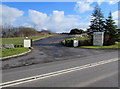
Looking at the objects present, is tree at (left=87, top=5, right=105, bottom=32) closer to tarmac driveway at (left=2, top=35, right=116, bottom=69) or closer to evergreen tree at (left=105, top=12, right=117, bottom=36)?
evergreen tree at (left=105, top=12, right=117, bottom=36)

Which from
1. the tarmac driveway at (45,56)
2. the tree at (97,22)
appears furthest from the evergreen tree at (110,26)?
the tarmac driveway at (45,56)

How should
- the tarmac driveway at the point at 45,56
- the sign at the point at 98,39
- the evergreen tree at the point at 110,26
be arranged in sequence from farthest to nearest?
1. the evergreen tree at the point at 110,26
2. the sign at the point at 98,39
3. the tarmac driveway at the point at 45,56

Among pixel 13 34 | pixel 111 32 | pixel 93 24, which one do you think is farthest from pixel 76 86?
pixel 13 34

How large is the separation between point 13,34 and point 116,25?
145ft

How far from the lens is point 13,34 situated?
195ft

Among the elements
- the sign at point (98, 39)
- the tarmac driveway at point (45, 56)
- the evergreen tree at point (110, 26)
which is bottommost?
the tarmac driveway at point (45, 56)

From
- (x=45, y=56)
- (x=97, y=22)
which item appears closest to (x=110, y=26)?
(x=97, y=22)

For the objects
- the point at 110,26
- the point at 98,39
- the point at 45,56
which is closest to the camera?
the point at 45,56

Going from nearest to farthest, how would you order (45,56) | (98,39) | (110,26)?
(45,56) < (98,39) < (110,26)

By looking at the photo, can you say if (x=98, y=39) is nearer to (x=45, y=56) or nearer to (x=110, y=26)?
(x=110, y=26)

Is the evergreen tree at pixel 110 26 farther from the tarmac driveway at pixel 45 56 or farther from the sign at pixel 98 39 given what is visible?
the tarmac driveway at pixel 45 56

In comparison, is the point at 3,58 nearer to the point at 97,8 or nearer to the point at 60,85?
the point at 60,85

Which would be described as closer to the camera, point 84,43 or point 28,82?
point 28,82

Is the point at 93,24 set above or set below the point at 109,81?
above
